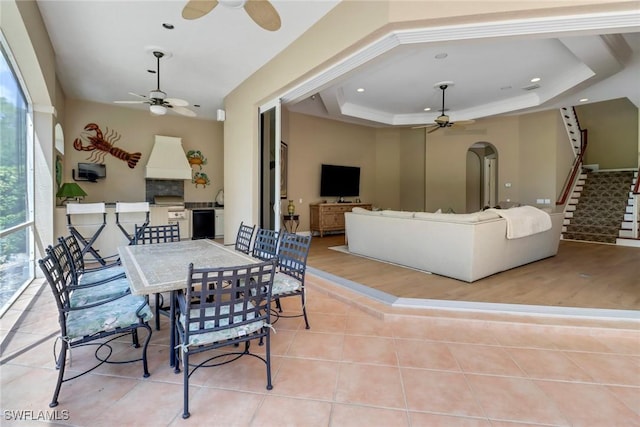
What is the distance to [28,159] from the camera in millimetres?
3867

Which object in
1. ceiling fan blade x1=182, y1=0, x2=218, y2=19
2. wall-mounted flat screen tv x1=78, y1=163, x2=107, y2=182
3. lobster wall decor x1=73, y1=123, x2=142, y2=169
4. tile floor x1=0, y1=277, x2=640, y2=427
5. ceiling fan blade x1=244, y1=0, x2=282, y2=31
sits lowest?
tile floor x1=0, y1=277, x2=640, y2=427

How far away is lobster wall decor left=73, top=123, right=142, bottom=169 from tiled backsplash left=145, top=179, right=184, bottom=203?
62 centimetres

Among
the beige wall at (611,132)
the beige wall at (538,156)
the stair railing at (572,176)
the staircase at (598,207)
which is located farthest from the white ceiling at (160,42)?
the beige wall at (611,132)

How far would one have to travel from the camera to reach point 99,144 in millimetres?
6484

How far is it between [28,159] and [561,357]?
5.98 meters

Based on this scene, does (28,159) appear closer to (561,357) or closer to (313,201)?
(313,201)

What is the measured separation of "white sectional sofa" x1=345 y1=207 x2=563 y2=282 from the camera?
3.75m

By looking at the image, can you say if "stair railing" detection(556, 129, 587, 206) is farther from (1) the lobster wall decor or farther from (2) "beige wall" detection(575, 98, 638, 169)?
(1) the lobster wall decor

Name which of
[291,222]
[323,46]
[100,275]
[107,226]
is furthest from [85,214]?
[323,46]

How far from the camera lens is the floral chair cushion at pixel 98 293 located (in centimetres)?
222

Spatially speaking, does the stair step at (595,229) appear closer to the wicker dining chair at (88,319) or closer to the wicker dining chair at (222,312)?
the wicker dining chair at (222,312)

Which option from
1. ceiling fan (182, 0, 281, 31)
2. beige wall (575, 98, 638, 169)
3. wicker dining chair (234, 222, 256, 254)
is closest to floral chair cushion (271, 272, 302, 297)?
wicker dining chair (234, 222, 256, 254)

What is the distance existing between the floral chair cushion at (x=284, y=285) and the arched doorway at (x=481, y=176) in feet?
28.9

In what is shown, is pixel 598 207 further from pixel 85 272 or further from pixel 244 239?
pixel 85 272
